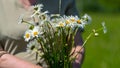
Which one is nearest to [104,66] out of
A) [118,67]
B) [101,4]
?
[118,67]

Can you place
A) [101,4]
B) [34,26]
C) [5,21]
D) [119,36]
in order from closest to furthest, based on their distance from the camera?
[34,26]
[5,21]
[119,36]
[101,4]

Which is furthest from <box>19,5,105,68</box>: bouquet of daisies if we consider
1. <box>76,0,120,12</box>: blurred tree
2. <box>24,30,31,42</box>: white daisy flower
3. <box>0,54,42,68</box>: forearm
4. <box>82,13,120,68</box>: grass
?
<box>76,0,120,12</box>: blurred tree

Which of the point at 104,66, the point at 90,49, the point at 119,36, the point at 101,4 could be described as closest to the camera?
the point at 104,66

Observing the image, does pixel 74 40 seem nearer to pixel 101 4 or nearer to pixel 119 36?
pixel 119 36

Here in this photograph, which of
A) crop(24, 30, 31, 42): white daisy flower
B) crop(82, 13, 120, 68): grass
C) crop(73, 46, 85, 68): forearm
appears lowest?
crop(82, 13, 120, 68): grass

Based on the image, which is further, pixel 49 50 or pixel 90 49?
pixel 90 49

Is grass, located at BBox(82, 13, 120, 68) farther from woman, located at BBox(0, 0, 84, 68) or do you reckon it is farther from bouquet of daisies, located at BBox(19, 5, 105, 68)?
bouquet of daisies, located at BBox(19, 5, 105, 68)
